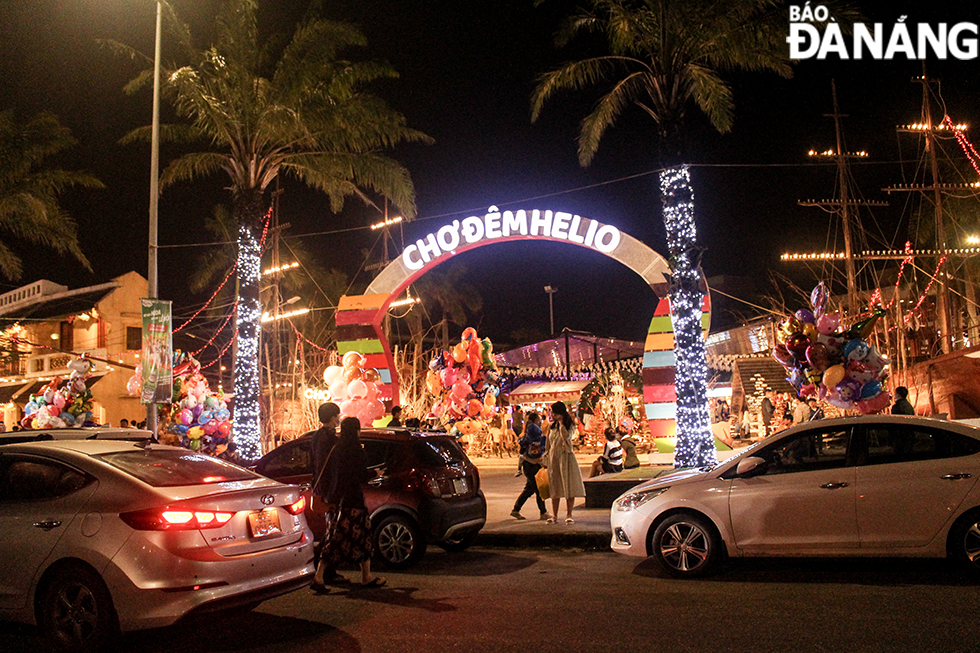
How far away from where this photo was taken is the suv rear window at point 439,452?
364 inches

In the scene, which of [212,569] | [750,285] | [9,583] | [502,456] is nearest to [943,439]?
[212,569]

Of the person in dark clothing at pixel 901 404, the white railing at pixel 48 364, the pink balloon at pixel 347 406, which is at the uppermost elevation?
the white railing at pixel 48 364

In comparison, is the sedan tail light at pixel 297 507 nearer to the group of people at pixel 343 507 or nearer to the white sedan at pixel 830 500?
the group of people at pixel 343 507

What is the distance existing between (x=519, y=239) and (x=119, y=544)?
49.1 feet

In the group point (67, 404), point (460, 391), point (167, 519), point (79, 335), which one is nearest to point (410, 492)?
point (167, 519)

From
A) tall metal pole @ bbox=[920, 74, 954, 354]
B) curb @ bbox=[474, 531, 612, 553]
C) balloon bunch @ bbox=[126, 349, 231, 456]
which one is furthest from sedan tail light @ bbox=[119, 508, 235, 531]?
tall metal pole @ bbox=[920, 74, 954, 354]

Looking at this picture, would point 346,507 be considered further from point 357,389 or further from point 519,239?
point 519,239

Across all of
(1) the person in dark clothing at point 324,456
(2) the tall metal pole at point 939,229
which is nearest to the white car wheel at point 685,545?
(1) the person in dark clothing at point 324,456

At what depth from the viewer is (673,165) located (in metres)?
14.3

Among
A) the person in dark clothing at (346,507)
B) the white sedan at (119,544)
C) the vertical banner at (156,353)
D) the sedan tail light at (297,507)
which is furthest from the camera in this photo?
the vertical banner at (156,353)

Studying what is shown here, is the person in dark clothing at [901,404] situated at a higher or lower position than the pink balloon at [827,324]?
lower

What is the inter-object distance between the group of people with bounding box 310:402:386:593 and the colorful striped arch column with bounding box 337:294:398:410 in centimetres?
1316

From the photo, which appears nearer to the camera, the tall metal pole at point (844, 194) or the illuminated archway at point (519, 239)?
the illuminated archway at point (519, 239)

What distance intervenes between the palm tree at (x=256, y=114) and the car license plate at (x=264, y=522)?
11789 mm
